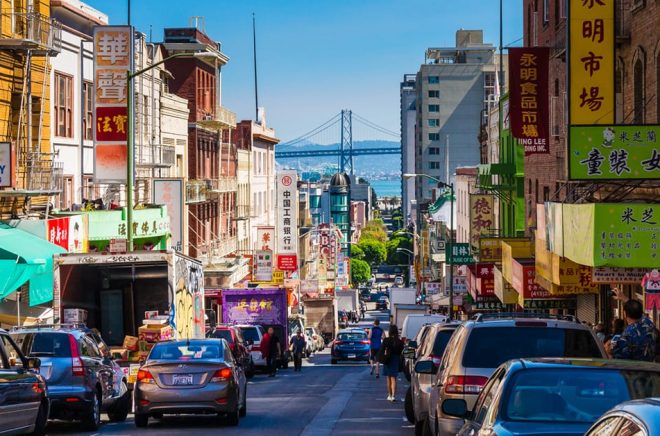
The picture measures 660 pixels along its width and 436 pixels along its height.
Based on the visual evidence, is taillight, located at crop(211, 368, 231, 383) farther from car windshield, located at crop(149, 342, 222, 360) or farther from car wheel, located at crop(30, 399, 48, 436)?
car wheel, located at crop(30, 399, 48, 436)

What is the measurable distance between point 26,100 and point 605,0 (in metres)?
16.1

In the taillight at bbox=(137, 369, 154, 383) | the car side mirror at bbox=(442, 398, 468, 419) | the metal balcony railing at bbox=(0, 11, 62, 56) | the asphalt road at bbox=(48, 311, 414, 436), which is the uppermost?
the metal balcony railing at bbox=(0, 11, 62, 56)

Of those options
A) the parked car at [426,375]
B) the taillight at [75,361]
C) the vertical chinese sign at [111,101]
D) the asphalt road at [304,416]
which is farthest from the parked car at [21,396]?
the vertical chinese sign at [111,101]

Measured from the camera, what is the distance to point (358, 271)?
178 meters

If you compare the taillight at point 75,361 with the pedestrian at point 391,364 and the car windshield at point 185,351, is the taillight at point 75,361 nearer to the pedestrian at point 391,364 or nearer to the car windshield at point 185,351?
the car windshield at point 185,351

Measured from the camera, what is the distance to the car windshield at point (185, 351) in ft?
65.3

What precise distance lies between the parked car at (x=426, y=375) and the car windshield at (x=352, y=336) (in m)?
32.7

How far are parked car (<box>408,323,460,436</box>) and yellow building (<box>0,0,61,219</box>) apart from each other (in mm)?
14474

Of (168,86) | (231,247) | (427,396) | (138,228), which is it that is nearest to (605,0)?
(427,396)

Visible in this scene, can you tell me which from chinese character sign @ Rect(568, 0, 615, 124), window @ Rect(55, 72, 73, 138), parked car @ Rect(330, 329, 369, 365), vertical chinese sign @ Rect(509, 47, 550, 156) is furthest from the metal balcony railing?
parked car @ Rect(330, 329, 369, 365)

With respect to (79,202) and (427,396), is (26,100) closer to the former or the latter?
(79,202)

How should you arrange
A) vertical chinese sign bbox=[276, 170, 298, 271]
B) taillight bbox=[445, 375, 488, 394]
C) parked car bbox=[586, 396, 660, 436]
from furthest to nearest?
vertical chinese sign bbox=[276, 170, 298, 271], taillight bbox=[445, 375, 488, 394], parked car bbox=[586, 396, 660, 436]

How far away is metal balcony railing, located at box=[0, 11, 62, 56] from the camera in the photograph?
3200 cm

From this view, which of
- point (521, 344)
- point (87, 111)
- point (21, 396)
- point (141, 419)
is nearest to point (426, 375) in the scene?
point (141, 419)
